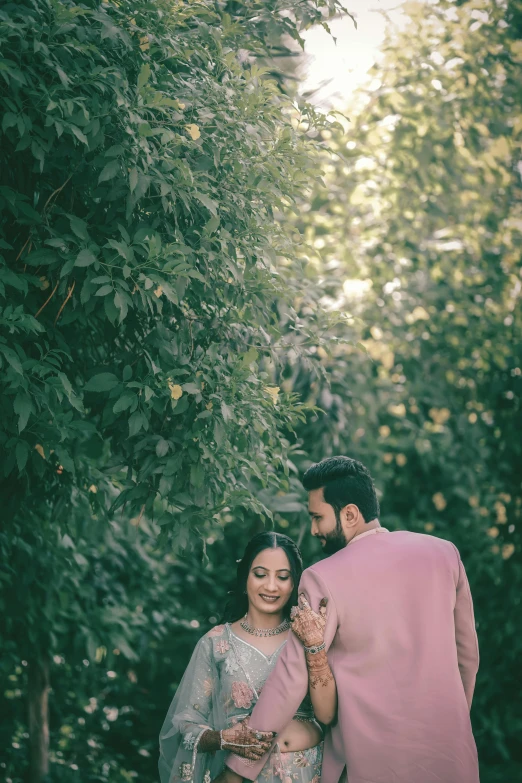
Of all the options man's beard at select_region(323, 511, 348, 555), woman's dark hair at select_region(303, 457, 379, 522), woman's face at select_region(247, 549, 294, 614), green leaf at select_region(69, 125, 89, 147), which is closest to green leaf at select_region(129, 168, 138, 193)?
green leaf at select_region(69, 125, 89, 147)

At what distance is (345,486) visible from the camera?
2541 mm

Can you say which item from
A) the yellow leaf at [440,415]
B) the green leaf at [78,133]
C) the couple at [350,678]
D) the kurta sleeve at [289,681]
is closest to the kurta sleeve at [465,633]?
the couple at [350,678]

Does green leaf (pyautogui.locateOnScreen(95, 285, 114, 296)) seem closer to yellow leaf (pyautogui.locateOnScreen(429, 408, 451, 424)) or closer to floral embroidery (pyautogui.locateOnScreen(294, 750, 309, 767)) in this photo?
floral embroidery (pyautogui.locateOnScreen(294, 750, 309, 767))

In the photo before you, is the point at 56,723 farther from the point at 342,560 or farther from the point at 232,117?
the point at 232,117

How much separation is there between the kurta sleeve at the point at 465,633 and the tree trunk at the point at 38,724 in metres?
2.91

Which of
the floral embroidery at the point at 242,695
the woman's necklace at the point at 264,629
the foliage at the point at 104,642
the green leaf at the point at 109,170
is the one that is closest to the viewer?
the green leaf at the point at 109,170

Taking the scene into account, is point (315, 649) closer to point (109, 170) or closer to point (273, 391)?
point (273, 391)

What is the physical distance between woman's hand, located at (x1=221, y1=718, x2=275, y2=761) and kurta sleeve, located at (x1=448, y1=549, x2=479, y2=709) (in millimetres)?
619

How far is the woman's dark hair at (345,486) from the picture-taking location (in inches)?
100

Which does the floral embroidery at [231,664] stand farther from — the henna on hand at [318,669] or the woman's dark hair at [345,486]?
the woman's dark hair at [345,486]

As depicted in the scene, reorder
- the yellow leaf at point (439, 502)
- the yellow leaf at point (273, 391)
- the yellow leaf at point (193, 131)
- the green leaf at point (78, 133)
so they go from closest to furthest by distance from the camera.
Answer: the green leaf at point (78, 133) → the yellow leaf at point (193, 131) → the yellow leaf at point (273, 391) → the yellow leaf at point (439, 502)

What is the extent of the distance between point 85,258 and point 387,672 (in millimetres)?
1405

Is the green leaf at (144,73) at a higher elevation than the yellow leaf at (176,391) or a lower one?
higher

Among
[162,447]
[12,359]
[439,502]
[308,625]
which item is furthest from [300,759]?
[439,502]
